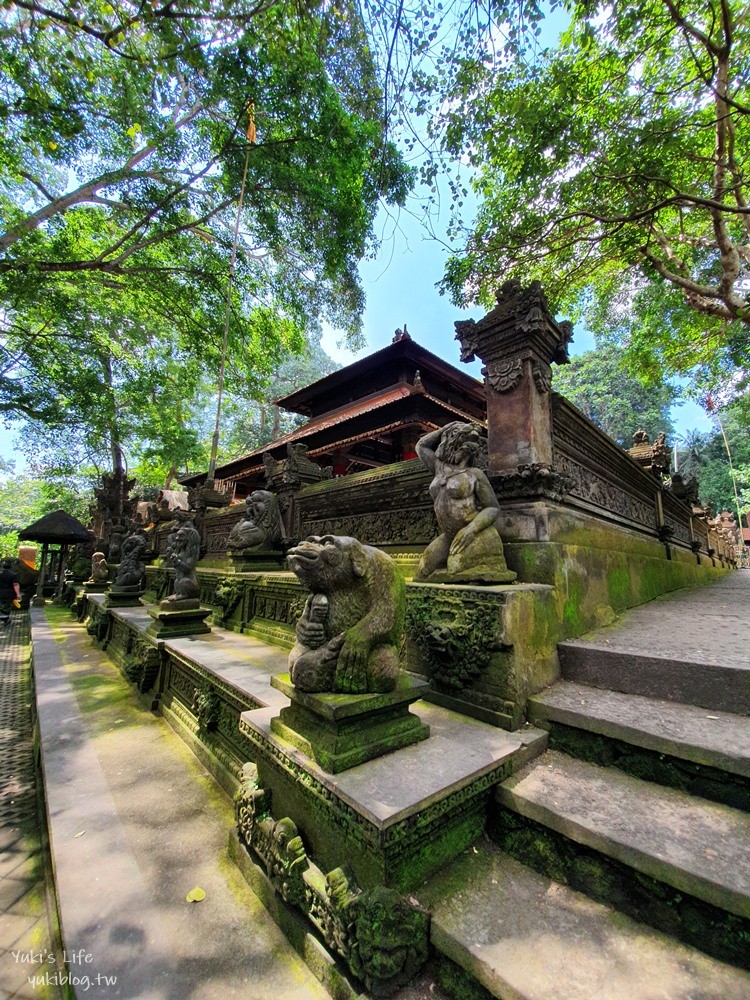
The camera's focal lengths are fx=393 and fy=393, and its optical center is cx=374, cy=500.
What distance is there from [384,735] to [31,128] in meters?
11.0

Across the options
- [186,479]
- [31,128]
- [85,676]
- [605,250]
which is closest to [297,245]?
[31,128]

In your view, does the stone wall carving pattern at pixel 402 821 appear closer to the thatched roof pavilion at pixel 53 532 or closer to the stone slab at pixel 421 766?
the stone slab at pixel 421 766

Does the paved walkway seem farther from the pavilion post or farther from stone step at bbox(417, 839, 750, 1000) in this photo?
the pavilion post

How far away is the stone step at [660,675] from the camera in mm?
1958

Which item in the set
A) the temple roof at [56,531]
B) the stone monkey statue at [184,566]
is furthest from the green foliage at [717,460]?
the temple roof at [56,531]

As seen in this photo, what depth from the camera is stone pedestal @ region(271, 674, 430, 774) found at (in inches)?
66.5

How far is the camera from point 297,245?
9945mm

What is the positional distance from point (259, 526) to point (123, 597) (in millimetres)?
3899

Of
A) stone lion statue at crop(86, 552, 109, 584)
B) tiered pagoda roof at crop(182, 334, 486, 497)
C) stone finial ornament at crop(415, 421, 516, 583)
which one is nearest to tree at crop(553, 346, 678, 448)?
tiered pagoda roof at crop(182, 334, 486, 497)

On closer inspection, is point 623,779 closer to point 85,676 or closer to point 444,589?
point 444,589

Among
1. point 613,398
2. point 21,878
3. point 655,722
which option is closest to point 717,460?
point 613,398

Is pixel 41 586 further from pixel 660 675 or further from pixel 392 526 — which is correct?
pixel 660 675

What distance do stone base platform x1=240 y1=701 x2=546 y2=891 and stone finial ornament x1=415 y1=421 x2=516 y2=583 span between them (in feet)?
3.26

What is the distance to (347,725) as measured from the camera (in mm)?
1759
